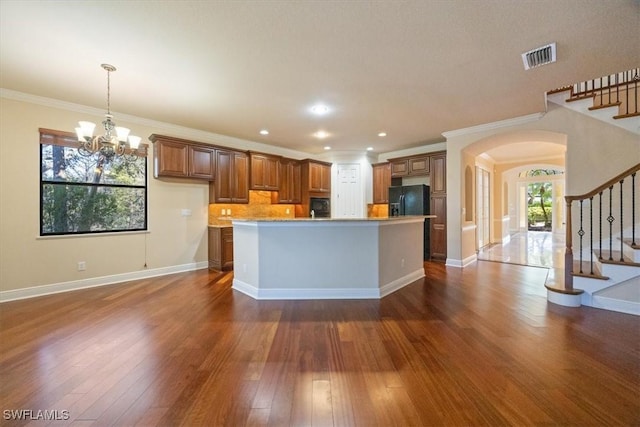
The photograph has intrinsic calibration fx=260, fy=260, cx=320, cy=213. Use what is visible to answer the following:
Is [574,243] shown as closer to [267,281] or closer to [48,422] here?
[267,281]

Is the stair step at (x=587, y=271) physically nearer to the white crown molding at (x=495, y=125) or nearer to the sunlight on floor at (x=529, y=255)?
the sunlight on floor at (x=529, y=255)

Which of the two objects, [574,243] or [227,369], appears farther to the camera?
[574,243]

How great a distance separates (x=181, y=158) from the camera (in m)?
5.13

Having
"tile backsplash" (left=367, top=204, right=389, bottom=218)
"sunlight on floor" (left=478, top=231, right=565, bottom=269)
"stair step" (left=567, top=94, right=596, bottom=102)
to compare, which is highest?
"stair step" (left=567, top=94, right=596, bottom=102)

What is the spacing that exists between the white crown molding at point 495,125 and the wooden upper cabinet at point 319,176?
124 inches

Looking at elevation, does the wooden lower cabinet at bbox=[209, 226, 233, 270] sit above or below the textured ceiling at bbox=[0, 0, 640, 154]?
below

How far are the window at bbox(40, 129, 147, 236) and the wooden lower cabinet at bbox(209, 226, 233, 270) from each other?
133cm

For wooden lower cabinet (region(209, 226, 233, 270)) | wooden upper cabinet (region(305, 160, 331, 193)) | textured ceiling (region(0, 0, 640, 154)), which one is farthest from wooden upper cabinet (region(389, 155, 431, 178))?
wooden lower cabinet (region(209, 226, 233, 270))

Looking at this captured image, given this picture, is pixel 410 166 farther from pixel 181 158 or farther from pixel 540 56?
pixel 181 158

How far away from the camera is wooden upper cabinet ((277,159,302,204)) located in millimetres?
6836

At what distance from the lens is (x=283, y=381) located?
192 cm

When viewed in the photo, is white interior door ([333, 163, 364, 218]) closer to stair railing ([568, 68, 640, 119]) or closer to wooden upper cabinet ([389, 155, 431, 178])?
wooden upper cabinet ([389, 155, 431, 178])

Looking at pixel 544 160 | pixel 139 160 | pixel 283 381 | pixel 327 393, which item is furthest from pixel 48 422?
pixel 544 160

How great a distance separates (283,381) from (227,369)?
487mm
